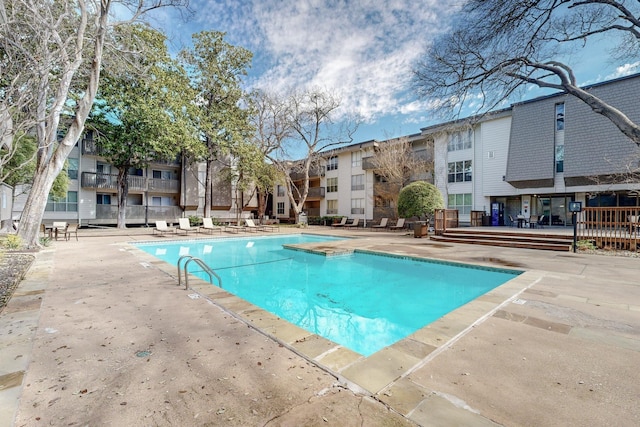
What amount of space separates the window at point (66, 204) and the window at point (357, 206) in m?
22.5

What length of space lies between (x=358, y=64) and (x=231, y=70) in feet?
33.7

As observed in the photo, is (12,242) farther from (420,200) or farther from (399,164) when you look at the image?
(399,164)

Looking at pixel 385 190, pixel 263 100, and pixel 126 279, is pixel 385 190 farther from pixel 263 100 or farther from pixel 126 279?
pixel 126 279

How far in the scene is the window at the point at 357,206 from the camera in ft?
91.8

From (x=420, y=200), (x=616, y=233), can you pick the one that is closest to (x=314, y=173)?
(x=420, y=200)

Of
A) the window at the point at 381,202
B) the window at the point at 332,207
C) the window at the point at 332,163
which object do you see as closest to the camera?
the window at the point at 381,202

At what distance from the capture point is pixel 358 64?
17.5 meters

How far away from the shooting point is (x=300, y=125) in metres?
24.0

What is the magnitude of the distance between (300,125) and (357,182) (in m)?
8.17

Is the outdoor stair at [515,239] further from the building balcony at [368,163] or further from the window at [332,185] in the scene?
the window at [332,185]

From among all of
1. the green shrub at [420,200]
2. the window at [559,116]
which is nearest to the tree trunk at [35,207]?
the green shrub at [420,200]

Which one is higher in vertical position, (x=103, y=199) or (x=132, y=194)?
(x=132, y=194)

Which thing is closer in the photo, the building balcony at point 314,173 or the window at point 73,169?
the window at point 73,169

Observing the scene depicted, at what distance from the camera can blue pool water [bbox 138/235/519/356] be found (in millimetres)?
4891
